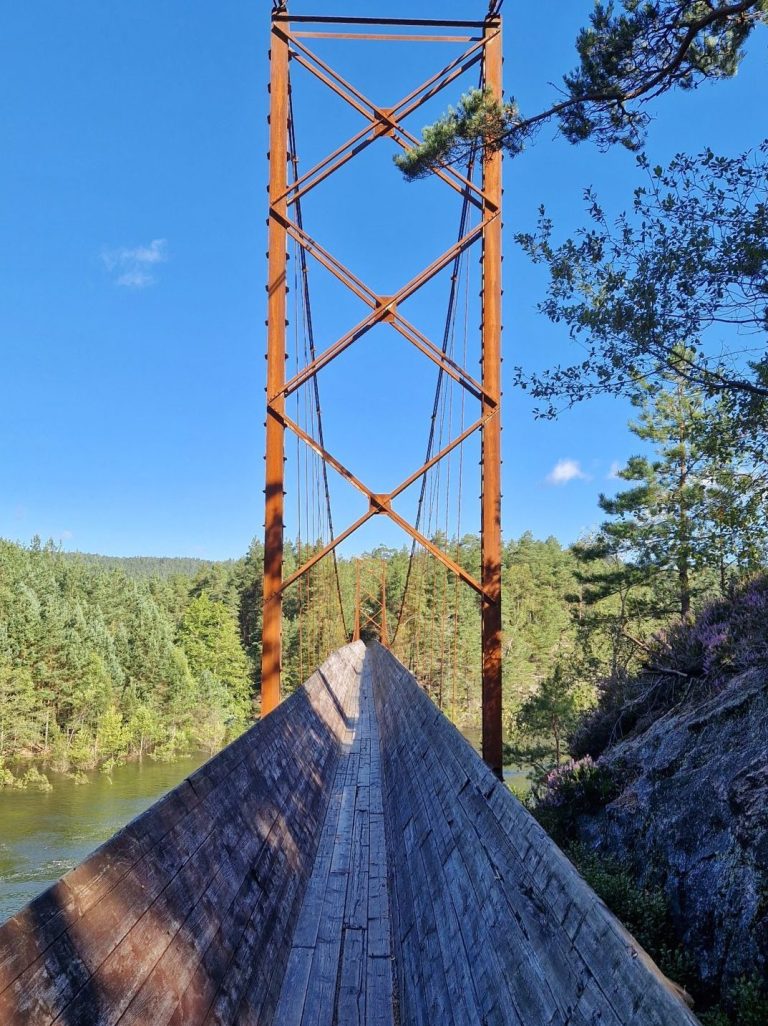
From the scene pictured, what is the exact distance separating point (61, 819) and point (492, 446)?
3299 cm

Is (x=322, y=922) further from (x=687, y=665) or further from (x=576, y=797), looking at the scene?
(x=687, y=665)

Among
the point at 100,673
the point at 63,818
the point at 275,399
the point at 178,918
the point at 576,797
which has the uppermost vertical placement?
the point at 275,399

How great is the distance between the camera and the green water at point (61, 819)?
2411 cm

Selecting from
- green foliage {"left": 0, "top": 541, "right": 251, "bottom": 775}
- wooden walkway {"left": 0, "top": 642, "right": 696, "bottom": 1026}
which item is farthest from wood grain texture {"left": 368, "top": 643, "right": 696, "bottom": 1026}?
green foliage {"left": 0, "top": 541, "right": 251, "bottom": 775}

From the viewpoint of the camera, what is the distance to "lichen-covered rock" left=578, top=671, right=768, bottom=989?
9.41 feet

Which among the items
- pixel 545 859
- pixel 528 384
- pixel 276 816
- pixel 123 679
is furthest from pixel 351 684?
pixel 123 679

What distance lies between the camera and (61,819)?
32.0 metres

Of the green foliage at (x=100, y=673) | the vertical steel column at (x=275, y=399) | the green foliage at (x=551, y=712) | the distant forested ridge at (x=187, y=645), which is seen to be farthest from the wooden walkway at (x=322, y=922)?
the green foliage at (x=100, y=673)

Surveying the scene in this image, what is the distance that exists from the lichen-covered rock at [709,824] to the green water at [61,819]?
61.1 feet

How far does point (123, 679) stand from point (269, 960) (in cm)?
5116

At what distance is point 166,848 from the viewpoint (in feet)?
5.81

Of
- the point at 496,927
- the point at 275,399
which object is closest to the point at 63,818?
the point at 275,399

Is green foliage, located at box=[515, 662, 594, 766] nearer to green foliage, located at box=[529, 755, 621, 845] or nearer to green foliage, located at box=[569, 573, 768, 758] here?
green foliage, located at box=[569, 573, 768, 758]

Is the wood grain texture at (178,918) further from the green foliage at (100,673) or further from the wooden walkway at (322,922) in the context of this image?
the green foliage at (100,673)
